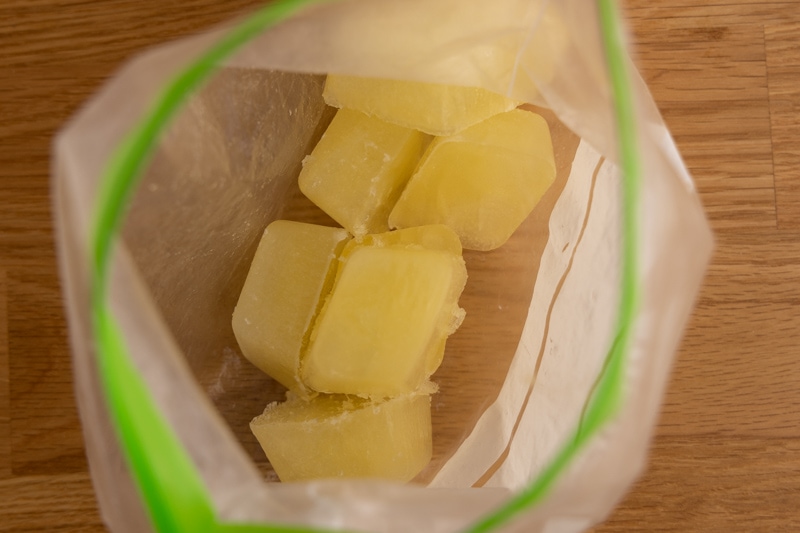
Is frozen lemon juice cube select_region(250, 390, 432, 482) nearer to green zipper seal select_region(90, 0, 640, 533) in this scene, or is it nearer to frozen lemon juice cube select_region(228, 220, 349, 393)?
frozen lemon juice cube select_region(228, 220, 349, 393)

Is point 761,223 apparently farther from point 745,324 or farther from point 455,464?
point 455,464

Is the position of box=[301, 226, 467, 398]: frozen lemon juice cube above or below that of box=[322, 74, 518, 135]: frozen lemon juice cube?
below

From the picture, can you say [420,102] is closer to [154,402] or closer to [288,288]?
[288,288]

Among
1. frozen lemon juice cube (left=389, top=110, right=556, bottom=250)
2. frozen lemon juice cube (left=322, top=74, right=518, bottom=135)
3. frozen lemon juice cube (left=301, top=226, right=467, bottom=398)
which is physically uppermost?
frozen lemon juice cube (left=322, top=74, right=518, bottom=135)

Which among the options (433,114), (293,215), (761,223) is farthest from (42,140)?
(761,223)

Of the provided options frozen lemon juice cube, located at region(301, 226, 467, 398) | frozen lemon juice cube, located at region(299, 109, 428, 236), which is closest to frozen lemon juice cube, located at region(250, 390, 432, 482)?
frozen lemon juice cube, located at region(301, 226, 467, 398)
